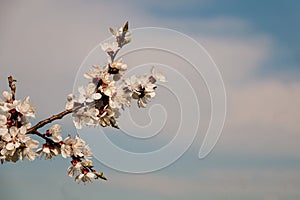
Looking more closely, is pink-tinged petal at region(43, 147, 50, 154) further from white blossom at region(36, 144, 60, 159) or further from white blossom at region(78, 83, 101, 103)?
white blossom at region(78, 83, 101, 103)

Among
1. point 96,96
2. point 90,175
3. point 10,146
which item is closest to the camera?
point 10,146

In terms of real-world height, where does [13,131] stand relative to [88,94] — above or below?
below

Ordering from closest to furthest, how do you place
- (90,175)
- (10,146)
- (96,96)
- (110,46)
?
(10,146) < (96,96) < (110,46) < (90,175)

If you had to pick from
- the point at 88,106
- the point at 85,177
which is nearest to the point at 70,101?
the point at 88,106

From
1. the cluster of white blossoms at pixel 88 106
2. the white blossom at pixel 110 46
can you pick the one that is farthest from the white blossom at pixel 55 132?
the white blossom at pixel 110 46

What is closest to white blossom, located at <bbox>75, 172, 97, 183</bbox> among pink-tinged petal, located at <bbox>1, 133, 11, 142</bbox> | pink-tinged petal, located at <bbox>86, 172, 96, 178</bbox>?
pink-tinged petal, located at <bbox>86, 172, 96, 178</bbox>

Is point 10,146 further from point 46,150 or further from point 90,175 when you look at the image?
point 90,175

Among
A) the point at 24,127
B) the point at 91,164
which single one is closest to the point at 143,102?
the point at 91,164

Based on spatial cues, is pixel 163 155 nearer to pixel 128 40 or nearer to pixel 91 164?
pixel 91 164
